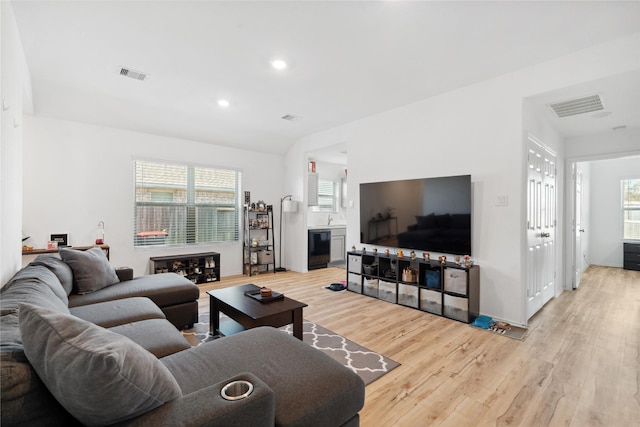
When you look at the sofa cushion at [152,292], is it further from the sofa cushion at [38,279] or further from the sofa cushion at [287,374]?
the sofa cushion at [287,374]

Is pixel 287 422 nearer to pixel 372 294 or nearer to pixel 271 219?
pixel 372 294

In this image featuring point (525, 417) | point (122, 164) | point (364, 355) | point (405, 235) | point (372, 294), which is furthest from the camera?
point (122, 164)

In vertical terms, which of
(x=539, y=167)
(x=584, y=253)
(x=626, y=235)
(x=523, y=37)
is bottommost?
(x=584, y=253)

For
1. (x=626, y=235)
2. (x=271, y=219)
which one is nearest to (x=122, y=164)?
(x=271, y=219)

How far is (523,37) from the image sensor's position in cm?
264

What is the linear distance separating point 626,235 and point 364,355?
24.6 ft

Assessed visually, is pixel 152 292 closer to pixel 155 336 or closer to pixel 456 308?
pixel 155 336

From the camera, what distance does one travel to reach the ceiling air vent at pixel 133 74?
327 centimetres

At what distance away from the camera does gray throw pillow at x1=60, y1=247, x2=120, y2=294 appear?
277 centimetres

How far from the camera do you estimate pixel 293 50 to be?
9.46ft

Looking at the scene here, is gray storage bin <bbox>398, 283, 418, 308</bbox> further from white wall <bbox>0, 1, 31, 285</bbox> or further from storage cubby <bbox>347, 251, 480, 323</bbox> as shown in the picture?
white wall <bbox>0, 1, 31, 285</bbox>

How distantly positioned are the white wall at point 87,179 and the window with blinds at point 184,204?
151 mm

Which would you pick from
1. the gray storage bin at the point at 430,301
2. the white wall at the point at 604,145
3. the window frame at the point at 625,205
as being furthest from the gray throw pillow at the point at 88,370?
the window frame at the point at 625,205

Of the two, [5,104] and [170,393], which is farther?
[5,104]
